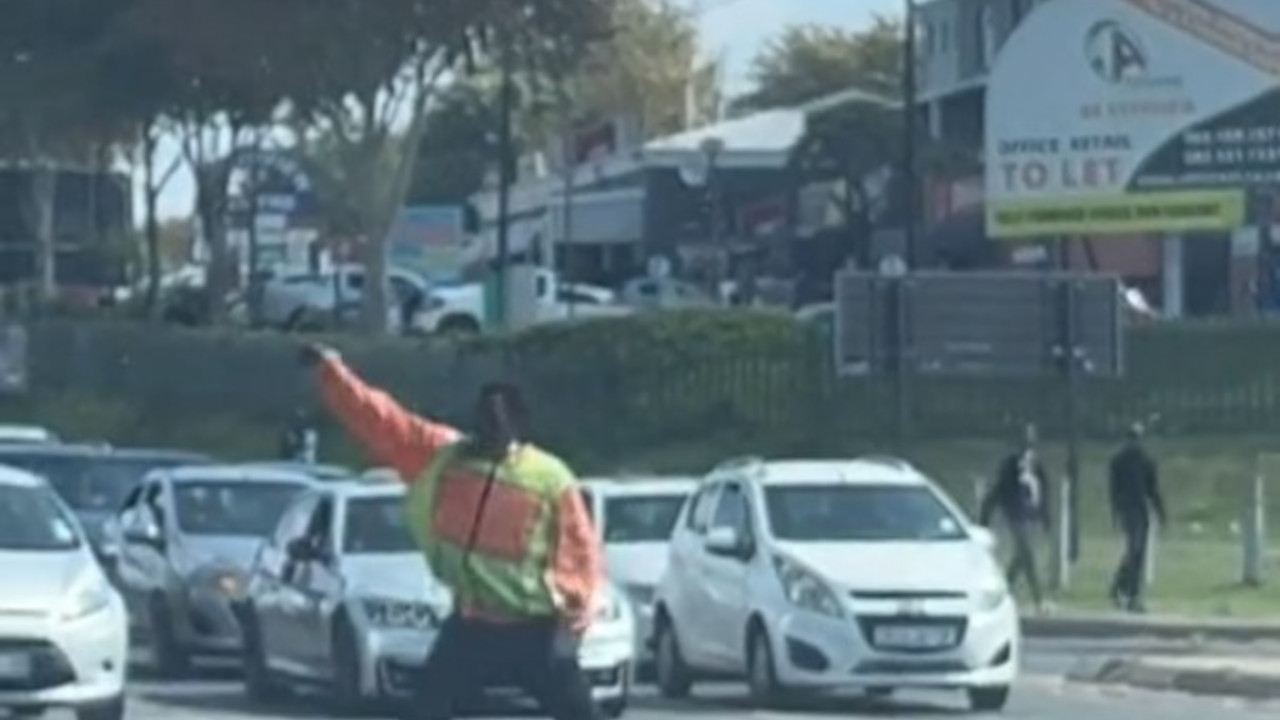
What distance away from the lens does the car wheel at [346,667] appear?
27.4 meters

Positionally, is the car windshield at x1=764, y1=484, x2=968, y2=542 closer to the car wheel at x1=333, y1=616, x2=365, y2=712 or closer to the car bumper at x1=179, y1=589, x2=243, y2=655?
the car wheel at x1=333, y1=616, x2=365, y2=712

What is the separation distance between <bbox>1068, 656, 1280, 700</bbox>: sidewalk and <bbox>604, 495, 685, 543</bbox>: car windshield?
11.4 feet

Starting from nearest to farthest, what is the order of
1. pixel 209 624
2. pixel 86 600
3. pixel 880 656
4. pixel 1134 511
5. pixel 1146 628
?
pixel 86 600, pixel 880 656, pixel 209 624, pixel 1146 628, pixel 1134 511

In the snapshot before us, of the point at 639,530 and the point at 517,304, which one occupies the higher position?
the point at 517,304

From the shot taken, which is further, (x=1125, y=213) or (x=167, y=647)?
(x=1125, y=213)

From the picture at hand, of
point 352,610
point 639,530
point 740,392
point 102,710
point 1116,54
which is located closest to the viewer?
point 102,710

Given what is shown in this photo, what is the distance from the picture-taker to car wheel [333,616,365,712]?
27442mm

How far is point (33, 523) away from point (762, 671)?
5602mm

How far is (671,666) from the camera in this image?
31312 millimetres

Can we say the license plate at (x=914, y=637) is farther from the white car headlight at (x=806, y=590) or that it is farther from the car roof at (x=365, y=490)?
the car roof at (x=365, y=490)

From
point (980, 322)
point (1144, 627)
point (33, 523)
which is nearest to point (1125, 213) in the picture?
point (980, 322)

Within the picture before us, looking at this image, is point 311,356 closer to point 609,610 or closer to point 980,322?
point 609,610

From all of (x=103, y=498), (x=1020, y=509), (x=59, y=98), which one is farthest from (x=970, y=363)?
(x=59, y=98)

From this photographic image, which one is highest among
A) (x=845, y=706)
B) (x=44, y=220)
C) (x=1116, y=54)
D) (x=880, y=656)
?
(x=1116, y=54)
